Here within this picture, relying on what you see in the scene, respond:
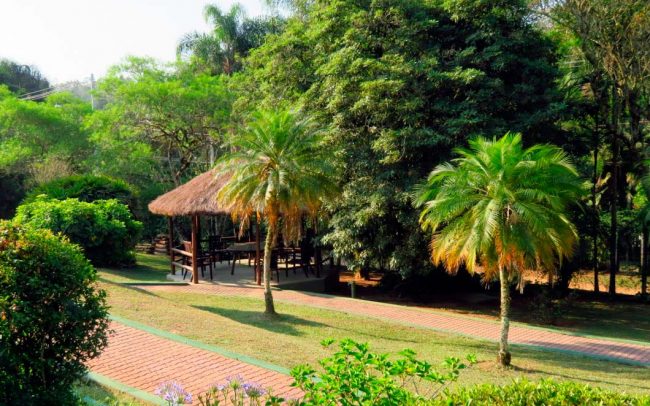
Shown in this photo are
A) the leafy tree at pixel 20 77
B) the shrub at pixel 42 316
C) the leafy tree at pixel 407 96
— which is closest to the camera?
the shrub at pixel 42 316

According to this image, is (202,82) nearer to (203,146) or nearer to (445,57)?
(203,146)

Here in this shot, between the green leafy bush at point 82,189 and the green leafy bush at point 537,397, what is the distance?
19187 millimetres

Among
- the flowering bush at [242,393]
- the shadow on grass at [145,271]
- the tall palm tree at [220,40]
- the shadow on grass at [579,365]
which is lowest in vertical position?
the shadow on grass at [579,365]

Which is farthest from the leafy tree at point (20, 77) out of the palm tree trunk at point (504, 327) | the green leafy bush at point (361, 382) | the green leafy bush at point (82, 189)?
the green leafy bush at point (361, 382)

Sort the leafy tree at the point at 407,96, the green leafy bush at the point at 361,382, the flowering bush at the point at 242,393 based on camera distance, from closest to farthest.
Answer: the flowering bush at the point at 242,393, the green leafy bush at the point at 361,382, the leafy tree at the point at 407,96

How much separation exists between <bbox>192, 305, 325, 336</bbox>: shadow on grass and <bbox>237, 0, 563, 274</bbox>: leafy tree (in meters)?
4.40

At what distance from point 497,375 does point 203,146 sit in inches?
838

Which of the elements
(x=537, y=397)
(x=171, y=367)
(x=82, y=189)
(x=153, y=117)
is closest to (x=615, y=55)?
(x=537, y=397)

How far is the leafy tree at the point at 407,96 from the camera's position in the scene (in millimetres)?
15195

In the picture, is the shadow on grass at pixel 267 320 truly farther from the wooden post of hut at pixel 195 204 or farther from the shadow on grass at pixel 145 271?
the shadow on grass at pixel 145 271

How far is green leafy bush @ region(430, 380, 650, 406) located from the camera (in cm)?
441

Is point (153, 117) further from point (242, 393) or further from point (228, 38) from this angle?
point (242, 393)

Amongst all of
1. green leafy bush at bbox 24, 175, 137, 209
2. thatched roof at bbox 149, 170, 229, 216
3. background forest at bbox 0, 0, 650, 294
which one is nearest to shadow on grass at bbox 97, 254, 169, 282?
thatched roof at bbox 149, 170, 229, 216

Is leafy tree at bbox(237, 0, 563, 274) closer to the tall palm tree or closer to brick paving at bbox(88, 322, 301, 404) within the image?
brick paving at bbox(88, 322, 301, 404)
